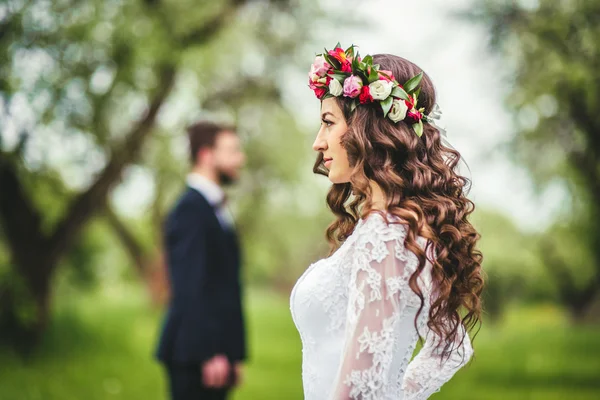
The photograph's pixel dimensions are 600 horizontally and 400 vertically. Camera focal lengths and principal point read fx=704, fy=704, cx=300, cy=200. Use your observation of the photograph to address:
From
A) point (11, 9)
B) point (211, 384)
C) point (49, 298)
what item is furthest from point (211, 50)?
point (211, 384)

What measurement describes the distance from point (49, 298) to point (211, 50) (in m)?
4.32

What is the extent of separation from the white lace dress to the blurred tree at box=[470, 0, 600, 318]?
5.89 meters

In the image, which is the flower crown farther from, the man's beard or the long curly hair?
the man's beard

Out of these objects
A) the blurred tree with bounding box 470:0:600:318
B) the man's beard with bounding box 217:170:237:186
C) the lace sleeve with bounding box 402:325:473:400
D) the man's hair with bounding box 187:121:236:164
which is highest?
the blurred tree with bounding box 470:0:600:318

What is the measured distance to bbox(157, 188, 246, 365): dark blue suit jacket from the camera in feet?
14.1

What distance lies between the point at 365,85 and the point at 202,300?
2215mm

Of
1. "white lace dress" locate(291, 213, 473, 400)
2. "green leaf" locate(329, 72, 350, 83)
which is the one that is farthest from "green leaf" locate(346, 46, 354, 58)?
"white lace dress" locate(291, 213, 473, 400)

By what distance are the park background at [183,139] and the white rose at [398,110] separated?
3.89 meters

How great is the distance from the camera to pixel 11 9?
8.28 meters

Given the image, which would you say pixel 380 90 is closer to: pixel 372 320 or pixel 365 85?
pixel 365 85

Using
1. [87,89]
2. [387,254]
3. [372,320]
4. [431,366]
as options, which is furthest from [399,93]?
[87,89]

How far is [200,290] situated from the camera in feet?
14.1

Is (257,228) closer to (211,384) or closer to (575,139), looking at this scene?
(575,139)

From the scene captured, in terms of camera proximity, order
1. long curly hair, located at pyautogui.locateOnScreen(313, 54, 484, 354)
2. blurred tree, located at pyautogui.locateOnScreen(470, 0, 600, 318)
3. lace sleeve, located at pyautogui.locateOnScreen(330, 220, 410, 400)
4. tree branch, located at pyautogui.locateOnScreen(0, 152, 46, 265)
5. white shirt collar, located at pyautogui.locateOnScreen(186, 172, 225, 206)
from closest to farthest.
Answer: lace sleeve, located at pyautogui.locateOnScreen(330, 220, 410, 400)
long curly hair, located at pyautogui.locateOnScreen(313, 54, 484, 354)
white shirt collar, located at pyautogui.locateOnScreen(186, 172, 225, 206)
blurred tree, located at pyautogui.locateOnScreen(470, 0, 600, 318)
tree branch, located at pyautogui.locateOnScreen(0, 152, 46, 265)
